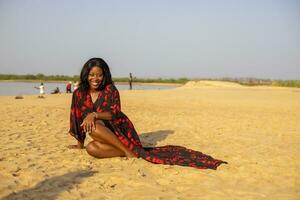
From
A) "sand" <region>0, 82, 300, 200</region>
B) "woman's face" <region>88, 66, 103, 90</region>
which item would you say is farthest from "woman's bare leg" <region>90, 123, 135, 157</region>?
"woman's face" <region>88, 66, 103, 90</region>

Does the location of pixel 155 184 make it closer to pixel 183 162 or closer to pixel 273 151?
pixel 183 162

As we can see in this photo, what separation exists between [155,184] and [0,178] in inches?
61.6

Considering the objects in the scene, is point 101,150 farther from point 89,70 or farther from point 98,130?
point 89,70

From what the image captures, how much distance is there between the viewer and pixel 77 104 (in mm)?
5074

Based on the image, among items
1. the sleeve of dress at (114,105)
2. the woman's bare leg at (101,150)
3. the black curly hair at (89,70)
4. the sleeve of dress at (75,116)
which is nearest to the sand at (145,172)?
the woman's bare leg at (101,150)

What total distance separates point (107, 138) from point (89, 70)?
93cm

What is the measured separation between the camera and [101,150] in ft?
16.0

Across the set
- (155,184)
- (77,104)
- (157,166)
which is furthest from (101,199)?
(77,104)

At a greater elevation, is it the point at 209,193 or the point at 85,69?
the point at 85,69

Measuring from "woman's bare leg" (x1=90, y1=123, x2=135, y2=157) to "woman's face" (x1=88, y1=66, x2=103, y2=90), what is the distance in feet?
1.89

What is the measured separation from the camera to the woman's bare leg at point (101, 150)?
15.9 feet

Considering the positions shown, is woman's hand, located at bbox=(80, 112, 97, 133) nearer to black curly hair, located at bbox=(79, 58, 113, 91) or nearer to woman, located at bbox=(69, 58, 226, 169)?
woman, located at bbox=(69, 58, 226, 169)

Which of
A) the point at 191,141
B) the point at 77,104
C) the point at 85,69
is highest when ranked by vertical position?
the point at 85,69

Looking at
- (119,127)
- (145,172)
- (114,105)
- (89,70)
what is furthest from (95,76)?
(145,172)
